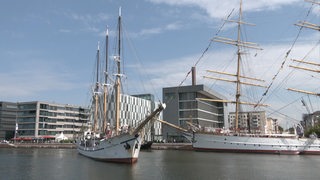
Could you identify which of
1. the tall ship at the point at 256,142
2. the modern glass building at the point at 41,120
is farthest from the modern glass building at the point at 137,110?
the tall ship at the point at 256,142

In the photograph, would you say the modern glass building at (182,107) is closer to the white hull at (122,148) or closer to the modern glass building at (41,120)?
the modern glass building at (41,120)

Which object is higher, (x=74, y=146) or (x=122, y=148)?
(x=122, y=148)

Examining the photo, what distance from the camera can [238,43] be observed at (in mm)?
79625

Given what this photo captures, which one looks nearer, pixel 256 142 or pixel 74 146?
pixel 256 142

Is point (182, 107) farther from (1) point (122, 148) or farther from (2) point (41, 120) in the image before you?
(1) point (122, 148)

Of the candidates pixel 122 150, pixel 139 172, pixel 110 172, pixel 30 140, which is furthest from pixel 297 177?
→ pixel 30 140

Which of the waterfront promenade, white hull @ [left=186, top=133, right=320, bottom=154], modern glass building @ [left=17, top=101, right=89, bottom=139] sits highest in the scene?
modern glass building @ [left=17, top=101, right=89, bottom=139]

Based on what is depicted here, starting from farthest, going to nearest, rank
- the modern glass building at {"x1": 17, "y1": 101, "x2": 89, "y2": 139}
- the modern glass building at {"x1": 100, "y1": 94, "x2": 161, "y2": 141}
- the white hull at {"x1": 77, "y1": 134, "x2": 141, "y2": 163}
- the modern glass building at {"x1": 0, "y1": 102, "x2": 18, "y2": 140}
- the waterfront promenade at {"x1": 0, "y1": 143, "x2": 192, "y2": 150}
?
the modern glass building at {"x1": 0, "y1": 102, "x2": 18, "y2": 140}, the modern glass building at {"x1": 17, "y1": 101, "x2": 89, "y2": 139}, the modern glass building at {"x1": 100, "y1": 94, "x2": 161, "y2": 141}, the waterfront promenade at {"x1": 0, "y1": 143, "x2": 192, "y2": 150}, the white hull at {"x1": 77, "y1": 134, "x2": 141, "y2": 163}

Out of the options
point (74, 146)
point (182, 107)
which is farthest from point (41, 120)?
point (182, 107)

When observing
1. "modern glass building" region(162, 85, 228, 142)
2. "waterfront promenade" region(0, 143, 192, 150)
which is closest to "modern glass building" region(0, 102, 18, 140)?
"waterfront promenade" region(0, 143, 192, 150)

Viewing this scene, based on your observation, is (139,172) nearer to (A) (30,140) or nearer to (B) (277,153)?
(B) (277,153)

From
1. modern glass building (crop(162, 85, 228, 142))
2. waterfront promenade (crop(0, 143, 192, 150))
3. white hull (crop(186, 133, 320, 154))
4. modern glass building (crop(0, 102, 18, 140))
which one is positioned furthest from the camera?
modern glass building (crop(0, 102, 18, 140))

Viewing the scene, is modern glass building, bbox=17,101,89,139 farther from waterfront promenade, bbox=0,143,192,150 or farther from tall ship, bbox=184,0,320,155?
tall ship, bbox=184,0,320,155

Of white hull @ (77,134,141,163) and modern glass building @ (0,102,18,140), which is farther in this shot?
modern glass building @ (0,102,18,140)
